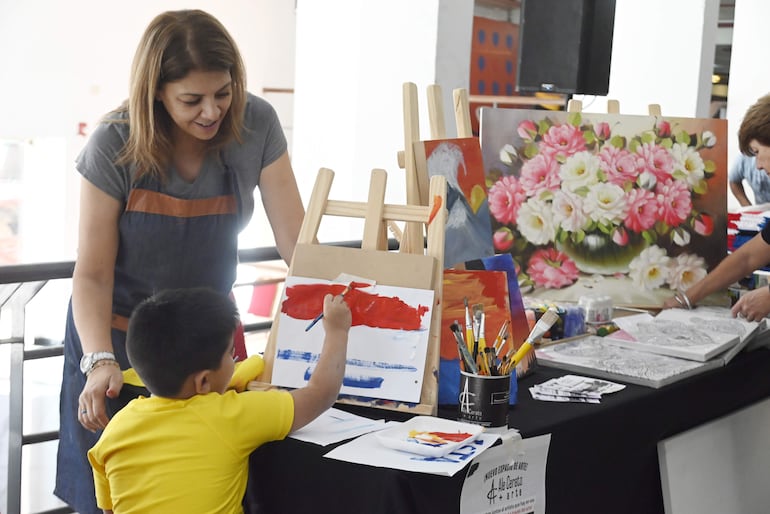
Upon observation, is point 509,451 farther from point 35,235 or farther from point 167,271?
point 35,235

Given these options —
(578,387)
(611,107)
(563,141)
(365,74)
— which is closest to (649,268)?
(563,141)

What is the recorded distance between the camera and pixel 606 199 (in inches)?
95.3

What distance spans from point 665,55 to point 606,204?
397cm

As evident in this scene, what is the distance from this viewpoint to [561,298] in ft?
7.88

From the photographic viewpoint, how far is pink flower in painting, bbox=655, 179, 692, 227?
2469 millimetres

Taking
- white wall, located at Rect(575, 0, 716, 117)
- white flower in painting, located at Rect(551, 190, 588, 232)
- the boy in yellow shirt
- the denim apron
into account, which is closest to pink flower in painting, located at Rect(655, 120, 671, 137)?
white flower in painting, located at Rect(551, 190, 588, 232)

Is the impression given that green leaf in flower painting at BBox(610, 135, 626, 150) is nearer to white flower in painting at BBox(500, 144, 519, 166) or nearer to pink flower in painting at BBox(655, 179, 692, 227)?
pink flower in painting at BBox(655, 179, 692, 227)

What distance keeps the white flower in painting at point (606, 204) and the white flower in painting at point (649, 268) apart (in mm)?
121

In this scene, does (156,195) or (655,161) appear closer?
(156,195)

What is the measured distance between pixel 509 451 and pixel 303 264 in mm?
512

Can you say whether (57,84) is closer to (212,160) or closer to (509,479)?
(212,160)

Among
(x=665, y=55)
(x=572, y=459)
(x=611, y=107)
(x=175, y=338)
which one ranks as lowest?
(x=572, y=459)

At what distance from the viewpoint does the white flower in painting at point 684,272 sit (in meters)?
2.47

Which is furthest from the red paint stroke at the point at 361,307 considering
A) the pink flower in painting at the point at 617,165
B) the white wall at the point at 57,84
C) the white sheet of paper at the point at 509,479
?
the white wall at the point at 57,84
